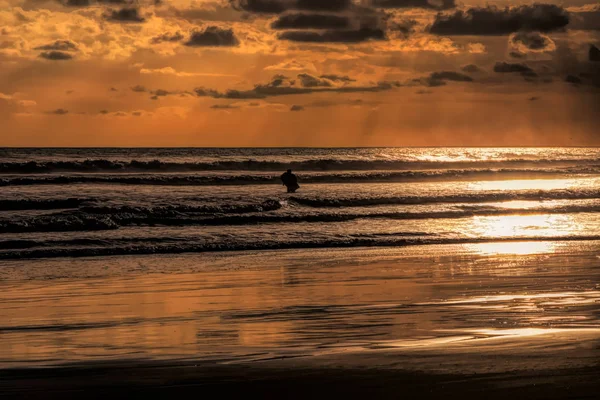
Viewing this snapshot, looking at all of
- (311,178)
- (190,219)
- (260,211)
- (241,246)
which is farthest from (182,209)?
(311,178)

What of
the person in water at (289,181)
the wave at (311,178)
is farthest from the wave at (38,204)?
the wave at (311,178)

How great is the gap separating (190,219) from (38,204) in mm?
8174

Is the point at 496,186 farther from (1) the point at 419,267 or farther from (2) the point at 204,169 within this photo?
(1) the point at 419,267

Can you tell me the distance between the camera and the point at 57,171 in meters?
60.2

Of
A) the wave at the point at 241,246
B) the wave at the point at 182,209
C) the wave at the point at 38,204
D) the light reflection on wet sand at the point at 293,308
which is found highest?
the light reflection on wet sand at the point at 293,308

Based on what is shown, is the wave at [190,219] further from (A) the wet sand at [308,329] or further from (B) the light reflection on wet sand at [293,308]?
(B) the light reflection on wet sand at [293,308]

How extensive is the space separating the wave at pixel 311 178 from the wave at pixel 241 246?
2539cm

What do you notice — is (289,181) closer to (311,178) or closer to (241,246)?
(311,178)

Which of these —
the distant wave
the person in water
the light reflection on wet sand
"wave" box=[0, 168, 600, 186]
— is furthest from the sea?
the distant wave

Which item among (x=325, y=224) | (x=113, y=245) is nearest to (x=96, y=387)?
(x=113, y=245)

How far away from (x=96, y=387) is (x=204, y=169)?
191 ft

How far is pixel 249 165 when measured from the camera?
67.8m

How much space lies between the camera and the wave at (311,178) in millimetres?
50625

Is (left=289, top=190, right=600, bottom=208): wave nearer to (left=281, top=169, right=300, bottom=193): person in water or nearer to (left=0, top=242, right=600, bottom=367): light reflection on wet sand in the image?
(left=281, top=169, right=300, bottom=193): person in water
